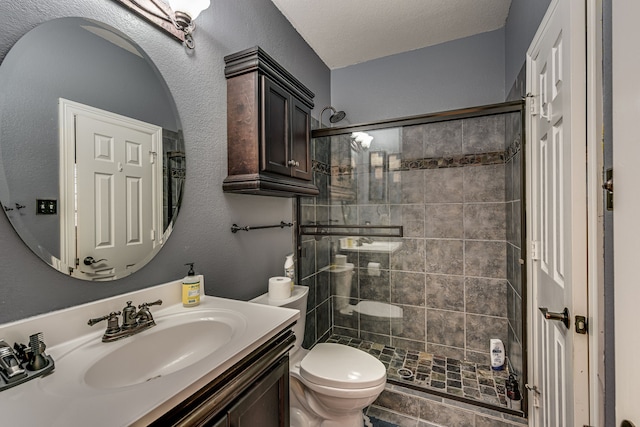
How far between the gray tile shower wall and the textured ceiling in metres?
0.78

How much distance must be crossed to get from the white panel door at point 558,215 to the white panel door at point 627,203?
0.36 meters

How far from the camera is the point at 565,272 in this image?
0.97 metres

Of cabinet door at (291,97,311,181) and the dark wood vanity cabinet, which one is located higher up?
cabinet door at (291,97,311,181)

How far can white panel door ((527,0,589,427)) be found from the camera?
87cm

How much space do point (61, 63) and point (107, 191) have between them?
41 centimetres

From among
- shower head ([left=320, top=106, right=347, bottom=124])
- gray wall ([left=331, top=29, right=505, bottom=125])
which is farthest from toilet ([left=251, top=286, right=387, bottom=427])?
gray wall ([left=331, top=29, right=505, bottom=125])

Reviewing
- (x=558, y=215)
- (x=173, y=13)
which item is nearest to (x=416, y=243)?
(x=558, y=215)

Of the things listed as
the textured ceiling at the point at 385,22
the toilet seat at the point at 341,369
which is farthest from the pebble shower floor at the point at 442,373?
the textured ceiling at the point at 385,22

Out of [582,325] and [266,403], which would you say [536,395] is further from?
[266,403]

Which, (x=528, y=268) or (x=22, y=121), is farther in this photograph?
(x=528, y=268)

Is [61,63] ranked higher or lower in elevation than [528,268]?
higher

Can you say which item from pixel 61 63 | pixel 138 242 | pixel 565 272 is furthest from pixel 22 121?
pixel 565 272

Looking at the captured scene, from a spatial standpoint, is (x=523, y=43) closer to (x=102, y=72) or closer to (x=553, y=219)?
(x=553, y=219)

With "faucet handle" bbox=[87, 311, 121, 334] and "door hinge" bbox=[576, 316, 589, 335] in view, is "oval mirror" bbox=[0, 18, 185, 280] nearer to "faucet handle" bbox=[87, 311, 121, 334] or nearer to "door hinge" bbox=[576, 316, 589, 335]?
"faucet handle" bbox=[87, 311, 121, 334]
